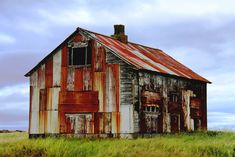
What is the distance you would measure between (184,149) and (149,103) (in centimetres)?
701

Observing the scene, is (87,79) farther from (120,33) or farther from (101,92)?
(120,33)

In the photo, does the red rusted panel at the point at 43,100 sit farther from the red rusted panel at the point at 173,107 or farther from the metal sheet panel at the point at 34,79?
the red rusted panel at the point at 173,107

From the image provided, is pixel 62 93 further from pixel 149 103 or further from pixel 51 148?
pixel 51 148

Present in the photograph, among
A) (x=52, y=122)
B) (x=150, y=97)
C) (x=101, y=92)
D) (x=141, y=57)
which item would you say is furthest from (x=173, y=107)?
(x=52, y=122)

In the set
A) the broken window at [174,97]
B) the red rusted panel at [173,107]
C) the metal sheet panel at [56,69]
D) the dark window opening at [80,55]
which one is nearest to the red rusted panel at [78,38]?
the dark window opening at [80,55]

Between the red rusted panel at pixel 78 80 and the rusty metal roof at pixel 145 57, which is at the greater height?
the rusty metal roof at pixel 145 57

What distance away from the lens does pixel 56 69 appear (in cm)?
2795

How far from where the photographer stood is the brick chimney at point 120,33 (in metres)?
31.7

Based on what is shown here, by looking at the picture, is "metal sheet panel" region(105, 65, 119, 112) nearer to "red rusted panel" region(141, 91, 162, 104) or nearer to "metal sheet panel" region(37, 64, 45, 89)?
"red rusted panel" region(141, 91, 162, 104)

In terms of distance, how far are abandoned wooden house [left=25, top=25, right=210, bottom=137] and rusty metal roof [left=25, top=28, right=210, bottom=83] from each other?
0.06 m

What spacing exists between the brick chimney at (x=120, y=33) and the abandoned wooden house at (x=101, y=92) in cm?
134

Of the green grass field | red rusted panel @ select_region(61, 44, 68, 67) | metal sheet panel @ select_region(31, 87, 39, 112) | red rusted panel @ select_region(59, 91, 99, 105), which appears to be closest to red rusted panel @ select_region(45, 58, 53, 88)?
red rusted panel @ select_region(61, 44, 68, 67)

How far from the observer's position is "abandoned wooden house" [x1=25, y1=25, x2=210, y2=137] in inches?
1003

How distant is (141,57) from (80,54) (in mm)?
4157
